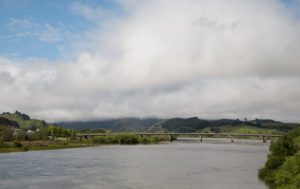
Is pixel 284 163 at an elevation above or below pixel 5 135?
below

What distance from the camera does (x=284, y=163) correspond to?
5781 cm

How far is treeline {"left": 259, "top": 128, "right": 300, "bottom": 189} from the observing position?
5138 centimetres

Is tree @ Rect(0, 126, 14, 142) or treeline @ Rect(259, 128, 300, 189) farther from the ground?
tree @ Rect(0, 126, 14, 142)

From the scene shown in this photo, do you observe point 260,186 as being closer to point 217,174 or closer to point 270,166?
point 270,166

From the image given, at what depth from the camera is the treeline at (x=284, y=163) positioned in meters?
51.4

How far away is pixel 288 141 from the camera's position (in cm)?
7106

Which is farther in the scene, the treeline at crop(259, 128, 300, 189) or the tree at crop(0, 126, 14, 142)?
the tree at crop(0, 126, 14, 142)

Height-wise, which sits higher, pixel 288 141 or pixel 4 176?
pixel 288 141

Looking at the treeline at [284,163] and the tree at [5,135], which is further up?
the tree at [5,135]

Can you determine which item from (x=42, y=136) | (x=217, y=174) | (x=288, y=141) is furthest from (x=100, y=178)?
(x=42, y=136)

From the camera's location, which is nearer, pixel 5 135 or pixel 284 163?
pixel 284 163

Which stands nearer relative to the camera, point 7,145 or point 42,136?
point 7,145

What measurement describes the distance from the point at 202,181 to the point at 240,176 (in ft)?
35.3

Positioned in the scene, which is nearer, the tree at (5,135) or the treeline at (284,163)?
the treeline at (284,163)
